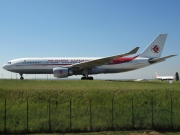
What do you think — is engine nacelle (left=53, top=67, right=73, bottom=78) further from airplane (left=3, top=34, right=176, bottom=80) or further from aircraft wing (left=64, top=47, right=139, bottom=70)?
airplane (left=3, top=34, right=176, bottom=80)

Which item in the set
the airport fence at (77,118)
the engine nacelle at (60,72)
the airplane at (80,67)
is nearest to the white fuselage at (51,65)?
the airplane at (80,67)

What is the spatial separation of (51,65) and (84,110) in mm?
23522

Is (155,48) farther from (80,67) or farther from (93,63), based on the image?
(80,67)

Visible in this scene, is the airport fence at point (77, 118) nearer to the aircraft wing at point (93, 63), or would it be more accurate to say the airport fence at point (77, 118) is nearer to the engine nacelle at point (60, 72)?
the engine nacelle at point (60, 72)

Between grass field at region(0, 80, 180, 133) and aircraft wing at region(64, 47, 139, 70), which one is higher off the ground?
aircraft wing at region(64, 47, 139, 70)

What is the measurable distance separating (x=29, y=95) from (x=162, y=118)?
12.7 m

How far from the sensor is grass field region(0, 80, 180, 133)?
1752 cm

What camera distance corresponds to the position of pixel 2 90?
26078 millimetres

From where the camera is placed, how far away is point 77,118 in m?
18.8

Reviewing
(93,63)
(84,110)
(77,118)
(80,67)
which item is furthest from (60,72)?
(77,118)

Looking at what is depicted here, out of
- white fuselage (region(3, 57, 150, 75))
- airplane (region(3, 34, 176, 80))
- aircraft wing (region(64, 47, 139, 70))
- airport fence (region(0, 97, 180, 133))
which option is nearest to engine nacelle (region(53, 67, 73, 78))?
aircraft wing (region(64, 47, 139, 70))

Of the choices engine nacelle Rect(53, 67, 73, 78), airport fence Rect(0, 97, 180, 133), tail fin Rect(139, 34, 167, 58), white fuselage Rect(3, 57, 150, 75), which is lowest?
airport fence Rect(0, 97, 180, 133)

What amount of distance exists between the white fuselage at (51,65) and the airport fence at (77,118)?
64.4 ft

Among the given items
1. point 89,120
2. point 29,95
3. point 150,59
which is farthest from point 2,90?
point 150,59
